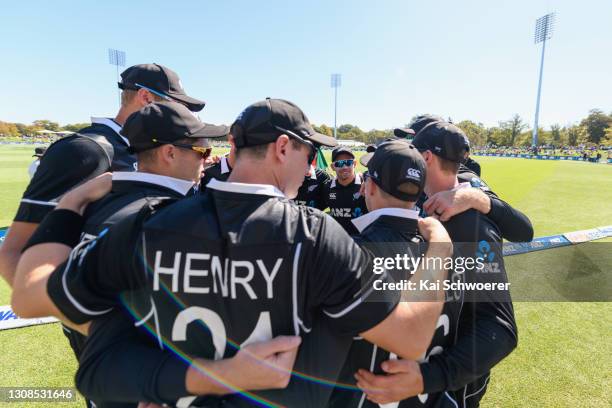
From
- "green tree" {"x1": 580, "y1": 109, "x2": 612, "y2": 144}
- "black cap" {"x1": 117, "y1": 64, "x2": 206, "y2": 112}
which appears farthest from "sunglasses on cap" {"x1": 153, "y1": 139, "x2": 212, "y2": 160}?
"green tree" {"x1": 580, "y1": 109, "x2": 612, "y2": 144}

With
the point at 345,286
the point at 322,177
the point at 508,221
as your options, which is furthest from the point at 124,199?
the point at 322,177

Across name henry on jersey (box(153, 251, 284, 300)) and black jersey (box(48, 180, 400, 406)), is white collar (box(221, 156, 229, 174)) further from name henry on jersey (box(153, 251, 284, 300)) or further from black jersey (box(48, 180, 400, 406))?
name henry on jersey (box(153, 251, 284, 300))

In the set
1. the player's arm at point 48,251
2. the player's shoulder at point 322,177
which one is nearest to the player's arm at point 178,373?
the player's arm at point 48,251

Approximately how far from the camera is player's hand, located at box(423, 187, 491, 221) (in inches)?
75.5

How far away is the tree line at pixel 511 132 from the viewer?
6831 centimetres

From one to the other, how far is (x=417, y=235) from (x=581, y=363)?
3.50 meters

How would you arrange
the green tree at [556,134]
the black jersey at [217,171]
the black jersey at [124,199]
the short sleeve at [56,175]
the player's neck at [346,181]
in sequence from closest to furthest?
1. the black jersey at [124,199]
2. the short sleeve at [56,175]
3. the black jersey at [217,171]
4. the player's neck at [346,181]
5. the green tree at [556,134]

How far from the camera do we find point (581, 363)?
3.61 m

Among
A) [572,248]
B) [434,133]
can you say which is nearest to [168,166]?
[434,133]

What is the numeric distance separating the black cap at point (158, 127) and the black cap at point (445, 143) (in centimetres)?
141

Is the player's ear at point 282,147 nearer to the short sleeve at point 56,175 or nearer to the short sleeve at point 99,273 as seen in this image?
the short sleeve at point 99,273

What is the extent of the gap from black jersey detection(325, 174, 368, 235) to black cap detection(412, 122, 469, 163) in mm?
3274

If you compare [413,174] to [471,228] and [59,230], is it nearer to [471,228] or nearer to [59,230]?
[471,228]

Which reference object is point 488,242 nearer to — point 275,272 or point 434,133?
point 434,133
